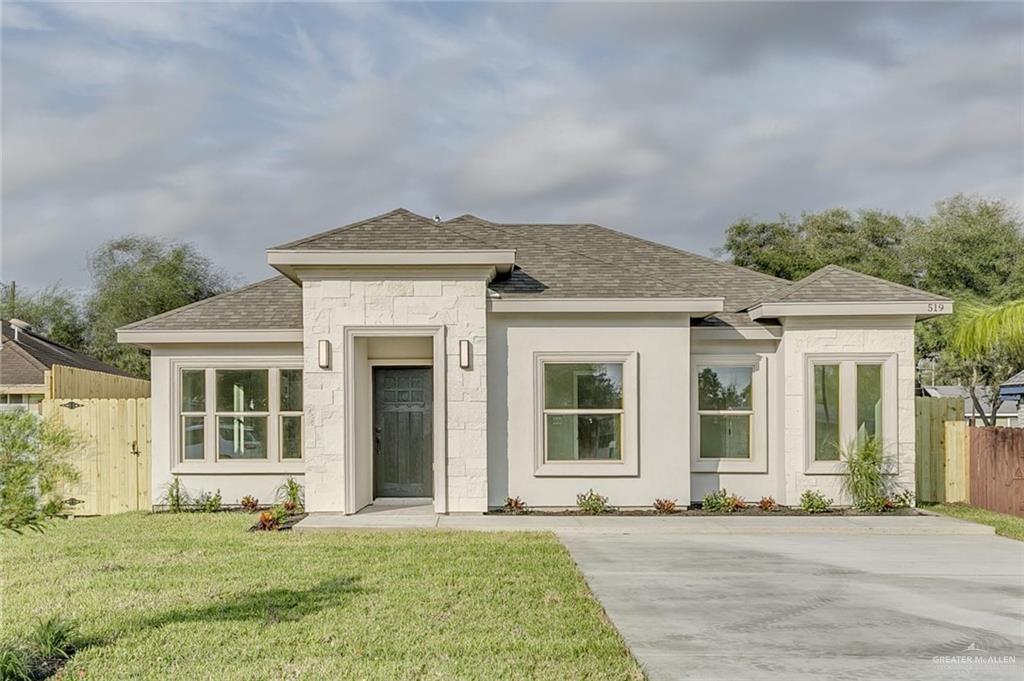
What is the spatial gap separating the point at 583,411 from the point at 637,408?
80 centimetres

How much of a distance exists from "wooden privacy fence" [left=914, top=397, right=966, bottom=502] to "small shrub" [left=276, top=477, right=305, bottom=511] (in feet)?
32.9

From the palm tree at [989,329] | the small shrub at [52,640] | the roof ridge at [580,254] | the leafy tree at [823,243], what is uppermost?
the leafy tree at [823,243]

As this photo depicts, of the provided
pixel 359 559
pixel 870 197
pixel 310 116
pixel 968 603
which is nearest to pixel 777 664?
pixel 968 603

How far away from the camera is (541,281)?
1286cm

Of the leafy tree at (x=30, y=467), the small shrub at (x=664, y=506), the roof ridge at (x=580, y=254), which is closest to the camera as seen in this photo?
the leafy tree at (x=30, y=467)

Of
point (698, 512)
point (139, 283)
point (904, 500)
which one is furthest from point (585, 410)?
point (139, 283)

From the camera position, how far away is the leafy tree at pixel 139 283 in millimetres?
33562

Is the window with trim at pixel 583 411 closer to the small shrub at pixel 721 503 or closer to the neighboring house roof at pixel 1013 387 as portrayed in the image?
the small shrub at pixel 721 503

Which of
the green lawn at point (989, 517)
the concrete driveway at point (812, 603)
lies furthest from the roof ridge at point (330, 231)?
the green lawn at point (989, 517)

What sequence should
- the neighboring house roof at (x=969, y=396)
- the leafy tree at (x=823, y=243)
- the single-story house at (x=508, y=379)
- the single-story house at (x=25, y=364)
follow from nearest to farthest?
the single-story house at (x=508, y=379)
the single-story house at (x=25, y=364)
the neighboring house roof at (x=969, y=396)
the leafy tree at (x=823, y=243)

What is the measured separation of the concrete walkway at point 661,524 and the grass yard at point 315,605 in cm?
60

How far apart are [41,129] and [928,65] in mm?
13491

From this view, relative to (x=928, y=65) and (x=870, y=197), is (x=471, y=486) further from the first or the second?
(x=870, y=197)

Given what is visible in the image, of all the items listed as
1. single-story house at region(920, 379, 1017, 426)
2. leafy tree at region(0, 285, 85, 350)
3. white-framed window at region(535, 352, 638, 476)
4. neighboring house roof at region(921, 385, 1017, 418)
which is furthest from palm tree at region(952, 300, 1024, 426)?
leafy tree at region(0, 285, 85, 350)
